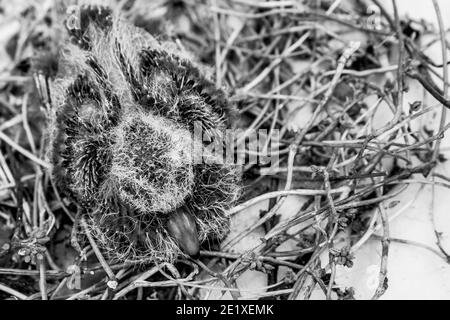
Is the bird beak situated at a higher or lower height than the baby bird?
lower

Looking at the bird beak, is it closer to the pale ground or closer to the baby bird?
the baby bird

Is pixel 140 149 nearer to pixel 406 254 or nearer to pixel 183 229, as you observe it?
pixel 183 229

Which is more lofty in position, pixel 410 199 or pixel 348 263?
pixel 410 199

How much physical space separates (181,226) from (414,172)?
809mm

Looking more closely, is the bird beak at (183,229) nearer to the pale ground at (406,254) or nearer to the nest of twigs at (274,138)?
the nest of twigs at (274,138)

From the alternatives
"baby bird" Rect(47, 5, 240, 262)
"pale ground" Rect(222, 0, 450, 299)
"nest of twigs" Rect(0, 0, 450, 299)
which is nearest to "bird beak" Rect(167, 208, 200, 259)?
"baby bird" Rect(47, 5, 240, 262)

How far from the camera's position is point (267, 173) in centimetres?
182

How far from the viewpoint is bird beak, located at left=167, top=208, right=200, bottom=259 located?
1.46m

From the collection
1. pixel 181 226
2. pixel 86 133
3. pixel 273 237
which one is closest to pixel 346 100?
pixel 273 237

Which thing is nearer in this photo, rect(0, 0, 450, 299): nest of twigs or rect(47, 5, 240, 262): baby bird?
rect(47, 5, 240, 262): baby bird

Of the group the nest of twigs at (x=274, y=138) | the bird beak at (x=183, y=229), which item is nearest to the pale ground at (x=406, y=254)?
the nest of twigs at (x=274, y=138)

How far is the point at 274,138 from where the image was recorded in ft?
6.22

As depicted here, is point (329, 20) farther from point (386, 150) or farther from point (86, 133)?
point (86, 133)

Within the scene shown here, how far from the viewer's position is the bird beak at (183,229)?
1.46m
